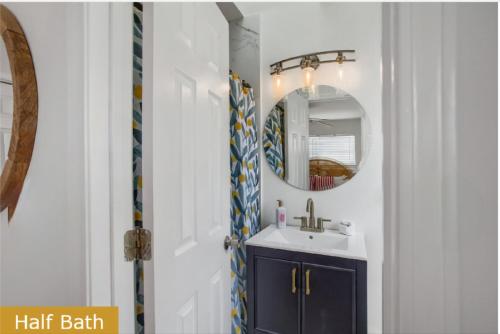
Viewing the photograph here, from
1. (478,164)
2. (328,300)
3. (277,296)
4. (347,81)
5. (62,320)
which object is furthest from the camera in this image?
A: (347,81)

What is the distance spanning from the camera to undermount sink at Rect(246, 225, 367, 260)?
134 cm

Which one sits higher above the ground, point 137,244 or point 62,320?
point 137,244

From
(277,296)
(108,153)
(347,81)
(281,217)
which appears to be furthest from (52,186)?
(347,81)

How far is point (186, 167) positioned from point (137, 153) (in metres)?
0.16

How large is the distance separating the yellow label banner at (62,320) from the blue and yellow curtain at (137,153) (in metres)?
0.11

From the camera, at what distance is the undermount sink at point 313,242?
52.9 inches

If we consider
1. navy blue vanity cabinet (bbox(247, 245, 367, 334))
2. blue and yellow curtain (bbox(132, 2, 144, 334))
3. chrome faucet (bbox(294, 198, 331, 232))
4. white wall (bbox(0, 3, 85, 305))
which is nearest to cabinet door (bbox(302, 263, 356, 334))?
navy blue vanity cabinet (bbox(247, 245, 367, 334))

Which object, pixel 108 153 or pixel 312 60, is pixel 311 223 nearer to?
pixel 312 60

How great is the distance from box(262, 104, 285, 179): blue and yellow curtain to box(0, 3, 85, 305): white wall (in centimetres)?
137

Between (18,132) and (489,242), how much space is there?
0.99m

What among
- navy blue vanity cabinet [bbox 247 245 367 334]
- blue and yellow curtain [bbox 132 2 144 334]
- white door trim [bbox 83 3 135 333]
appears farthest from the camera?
navy blue vanity cabinet [bbox 247 245 367 334]

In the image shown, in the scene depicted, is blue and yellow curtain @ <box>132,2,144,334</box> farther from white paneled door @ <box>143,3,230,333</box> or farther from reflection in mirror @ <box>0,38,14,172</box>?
reflection in mirror @ <box>0,38,14,172</box>

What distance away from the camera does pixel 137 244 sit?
735 millimetres

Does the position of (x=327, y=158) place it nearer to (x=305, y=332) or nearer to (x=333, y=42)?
(x=333, y=42)
